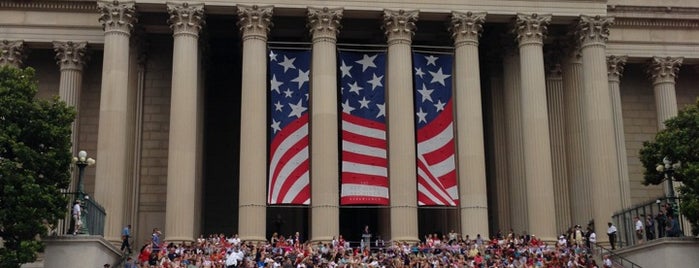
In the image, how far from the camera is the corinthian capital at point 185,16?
37.8 m

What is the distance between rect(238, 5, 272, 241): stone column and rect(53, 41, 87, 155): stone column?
881 cm

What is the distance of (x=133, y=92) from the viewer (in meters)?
40.7

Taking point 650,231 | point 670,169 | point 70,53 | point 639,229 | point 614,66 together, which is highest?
point 614,66

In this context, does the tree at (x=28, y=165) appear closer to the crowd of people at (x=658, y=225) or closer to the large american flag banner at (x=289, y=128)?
the large american flag banner at (x=289, y=128)

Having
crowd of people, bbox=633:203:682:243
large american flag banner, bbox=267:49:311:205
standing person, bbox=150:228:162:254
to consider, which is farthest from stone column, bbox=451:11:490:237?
standing person, bbox=150:228:162:254

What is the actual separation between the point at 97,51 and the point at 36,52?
317 cm

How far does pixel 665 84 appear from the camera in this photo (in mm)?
46000

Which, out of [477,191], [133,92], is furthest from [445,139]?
[133,92]

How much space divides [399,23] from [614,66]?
43.9 feet

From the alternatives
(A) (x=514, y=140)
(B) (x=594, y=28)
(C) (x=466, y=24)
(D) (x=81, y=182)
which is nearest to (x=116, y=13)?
(D) (x=81, y=182)

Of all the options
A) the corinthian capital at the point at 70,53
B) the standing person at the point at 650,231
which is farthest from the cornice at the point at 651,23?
the corinthian capital at the point at 70,53

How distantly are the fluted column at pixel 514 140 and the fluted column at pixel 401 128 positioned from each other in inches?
232

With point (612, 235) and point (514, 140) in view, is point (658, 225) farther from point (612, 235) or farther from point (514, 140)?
point (514, 140)

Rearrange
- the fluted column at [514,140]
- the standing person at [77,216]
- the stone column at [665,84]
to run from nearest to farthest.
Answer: the standing person at [77,216] < the fluted column at [514,140] < the stone column at [665,84]
